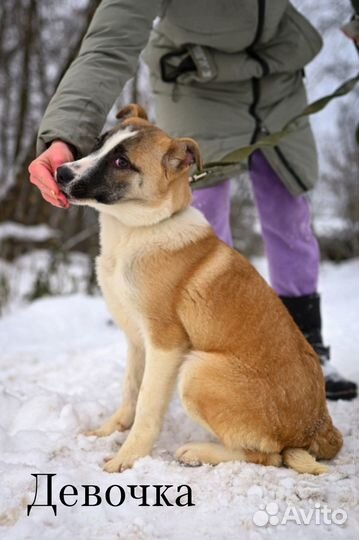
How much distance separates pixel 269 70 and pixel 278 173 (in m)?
0.63

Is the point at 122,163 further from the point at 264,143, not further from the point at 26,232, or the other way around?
the point at 26,232

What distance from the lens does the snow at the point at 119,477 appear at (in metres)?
1.91

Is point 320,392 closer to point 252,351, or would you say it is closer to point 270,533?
point 252,351

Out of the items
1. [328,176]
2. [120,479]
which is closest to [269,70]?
[120,479]

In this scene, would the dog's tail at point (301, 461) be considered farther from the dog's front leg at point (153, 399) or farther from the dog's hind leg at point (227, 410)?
the dog's front leg at point (153, 399)

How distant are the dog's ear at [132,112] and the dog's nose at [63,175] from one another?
2.65 ft

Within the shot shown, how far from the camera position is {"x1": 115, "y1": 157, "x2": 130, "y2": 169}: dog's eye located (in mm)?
2564

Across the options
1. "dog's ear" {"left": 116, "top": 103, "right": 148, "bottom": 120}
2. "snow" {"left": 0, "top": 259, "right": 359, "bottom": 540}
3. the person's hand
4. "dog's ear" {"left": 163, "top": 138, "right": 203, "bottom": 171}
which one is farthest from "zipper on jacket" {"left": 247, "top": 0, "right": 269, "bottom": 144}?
"snow" {"left": 0, "top": 259, "right": 359, "bottom": 540}

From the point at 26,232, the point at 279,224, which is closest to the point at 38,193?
the point at 26,232

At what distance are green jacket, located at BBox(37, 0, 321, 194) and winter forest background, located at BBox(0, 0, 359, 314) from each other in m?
3.71

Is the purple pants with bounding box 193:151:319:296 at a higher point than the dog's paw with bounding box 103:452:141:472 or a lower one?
higher

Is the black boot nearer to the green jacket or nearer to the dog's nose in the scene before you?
the green jacket

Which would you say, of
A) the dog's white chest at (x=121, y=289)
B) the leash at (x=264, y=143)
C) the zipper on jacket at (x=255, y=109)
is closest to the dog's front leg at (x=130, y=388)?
the dog's white chest at (x=121, y=289)

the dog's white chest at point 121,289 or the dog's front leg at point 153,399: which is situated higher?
the dog's white chest at point 121,289
